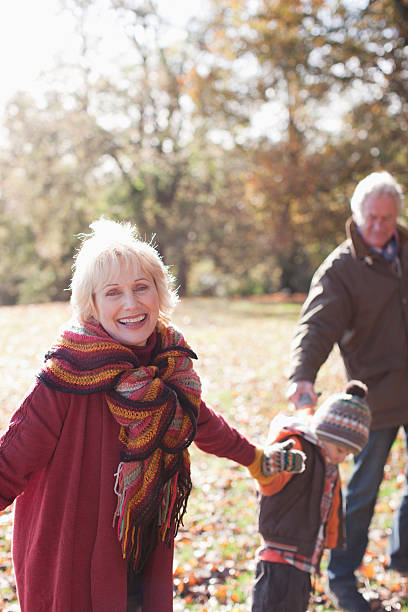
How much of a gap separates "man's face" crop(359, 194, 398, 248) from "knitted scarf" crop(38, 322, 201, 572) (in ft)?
5.95

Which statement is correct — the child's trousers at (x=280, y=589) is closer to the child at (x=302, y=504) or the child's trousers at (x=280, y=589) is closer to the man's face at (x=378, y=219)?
the child at (x=302, y=504)

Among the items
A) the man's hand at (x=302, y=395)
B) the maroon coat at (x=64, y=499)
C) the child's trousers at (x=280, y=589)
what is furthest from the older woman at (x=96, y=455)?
the man's hand at (x=302, y=395)

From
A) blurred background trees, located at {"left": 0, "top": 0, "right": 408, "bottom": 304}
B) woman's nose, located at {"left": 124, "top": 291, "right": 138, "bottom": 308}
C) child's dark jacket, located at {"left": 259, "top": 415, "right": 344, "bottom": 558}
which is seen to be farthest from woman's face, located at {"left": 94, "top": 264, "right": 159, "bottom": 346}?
blurred background trees, located at {"left": 0, "top": 0, "right": 408, "bottom": 304}

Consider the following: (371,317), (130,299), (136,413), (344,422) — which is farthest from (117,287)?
(371,317)

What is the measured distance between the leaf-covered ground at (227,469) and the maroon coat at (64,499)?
0.26m

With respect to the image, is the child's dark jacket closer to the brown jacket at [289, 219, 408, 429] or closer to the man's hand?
the man's hand

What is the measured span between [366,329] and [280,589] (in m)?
1.57

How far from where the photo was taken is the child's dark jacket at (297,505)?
259cm

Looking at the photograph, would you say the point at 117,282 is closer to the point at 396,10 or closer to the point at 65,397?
the point at 65,397

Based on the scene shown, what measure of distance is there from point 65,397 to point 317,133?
63.1 feet

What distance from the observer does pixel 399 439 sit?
6.67m

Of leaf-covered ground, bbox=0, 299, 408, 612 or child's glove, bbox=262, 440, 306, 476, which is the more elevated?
child's glove, bbox=262, 440, 306, 476

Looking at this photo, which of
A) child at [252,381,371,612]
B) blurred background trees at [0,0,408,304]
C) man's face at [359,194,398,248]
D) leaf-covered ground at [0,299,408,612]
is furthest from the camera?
blurred background trees at [0,0,408,304]

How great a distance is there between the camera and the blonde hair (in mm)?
2113
